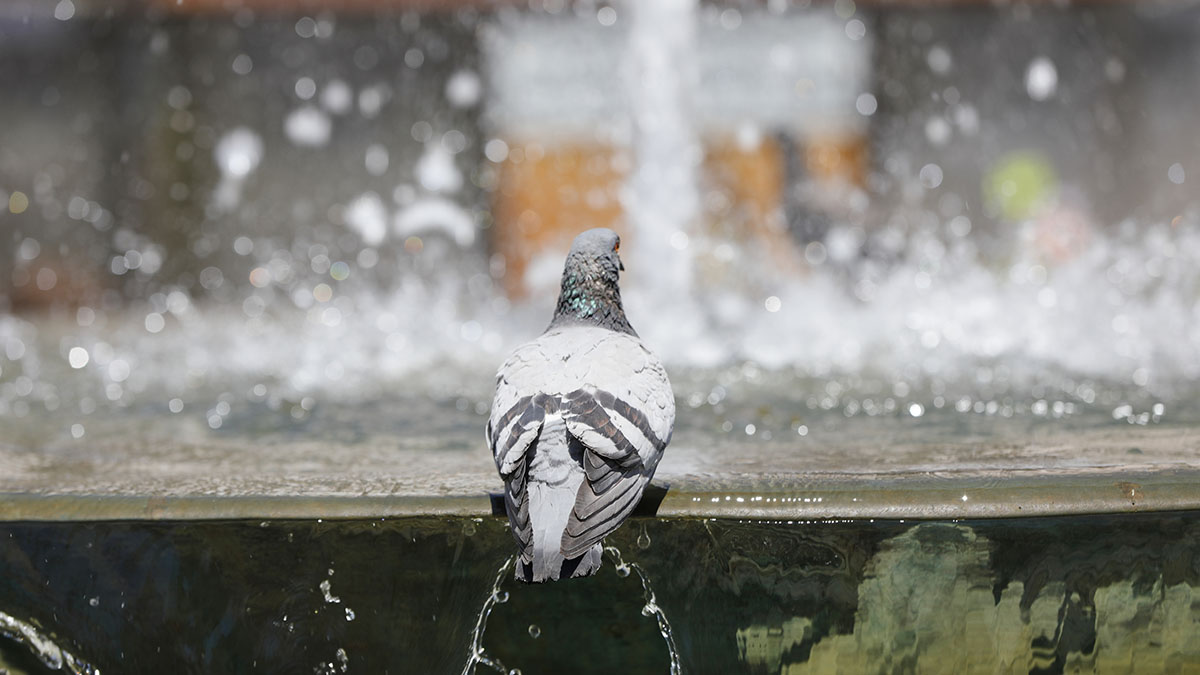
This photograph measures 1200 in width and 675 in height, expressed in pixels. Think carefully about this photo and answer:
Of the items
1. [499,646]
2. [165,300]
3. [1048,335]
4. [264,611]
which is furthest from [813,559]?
[165,300]

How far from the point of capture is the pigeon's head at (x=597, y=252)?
8.04ft

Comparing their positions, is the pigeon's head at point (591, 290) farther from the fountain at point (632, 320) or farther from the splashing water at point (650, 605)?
the splashing water at point (650, 605)

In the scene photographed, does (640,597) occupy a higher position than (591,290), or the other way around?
(591,290)

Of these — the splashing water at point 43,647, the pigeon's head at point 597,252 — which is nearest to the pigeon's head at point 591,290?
the pigeon's head at point 597,252

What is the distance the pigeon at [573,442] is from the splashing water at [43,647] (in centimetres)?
86

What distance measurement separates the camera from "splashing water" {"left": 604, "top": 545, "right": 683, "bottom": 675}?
6.41 ft

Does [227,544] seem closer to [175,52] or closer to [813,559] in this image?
[813,559]

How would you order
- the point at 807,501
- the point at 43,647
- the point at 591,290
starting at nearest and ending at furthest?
the point at 807,501 < the point at 43,647 < the point at 591,290

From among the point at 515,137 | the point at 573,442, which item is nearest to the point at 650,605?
the point at 573,442

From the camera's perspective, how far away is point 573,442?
1881 mm

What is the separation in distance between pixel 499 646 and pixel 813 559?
57cm

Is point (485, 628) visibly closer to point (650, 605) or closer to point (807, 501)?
point (650, 605)

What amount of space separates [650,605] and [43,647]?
1.10 metres

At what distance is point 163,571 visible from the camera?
6.60 feet
